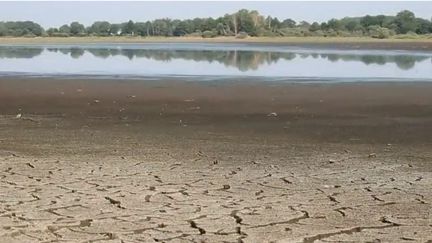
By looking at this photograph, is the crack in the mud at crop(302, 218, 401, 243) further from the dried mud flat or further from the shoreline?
the shoreline

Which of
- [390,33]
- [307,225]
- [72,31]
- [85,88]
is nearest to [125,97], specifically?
[85,88]

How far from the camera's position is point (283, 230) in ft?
17.7

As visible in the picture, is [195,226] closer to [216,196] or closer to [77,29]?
[216,196]

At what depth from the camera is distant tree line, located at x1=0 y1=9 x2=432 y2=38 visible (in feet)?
304

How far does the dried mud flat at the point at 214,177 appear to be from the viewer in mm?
5441

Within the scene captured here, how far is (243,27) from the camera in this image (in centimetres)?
10094

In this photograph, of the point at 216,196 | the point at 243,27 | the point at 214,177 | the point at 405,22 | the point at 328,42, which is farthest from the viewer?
the point at 243,27

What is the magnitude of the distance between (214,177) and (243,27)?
94529 mm

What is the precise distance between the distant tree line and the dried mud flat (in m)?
71.0

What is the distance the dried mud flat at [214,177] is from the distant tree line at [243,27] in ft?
233

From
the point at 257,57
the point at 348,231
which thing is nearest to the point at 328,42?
the point at 257,57

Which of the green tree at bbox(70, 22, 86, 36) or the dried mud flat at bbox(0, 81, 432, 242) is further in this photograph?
the green tree at bbox(70, 22, 86, 36)

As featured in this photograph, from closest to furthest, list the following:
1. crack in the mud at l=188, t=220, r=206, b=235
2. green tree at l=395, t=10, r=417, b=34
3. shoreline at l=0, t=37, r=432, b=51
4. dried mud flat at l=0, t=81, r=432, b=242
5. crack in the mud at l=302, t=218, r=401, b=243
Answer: crack in the mud at l=302, t=218, r=401, b=243, crack in the mud at l=188, t=220, r=206, b=235, dried mud flat at l=0, t=81, r=432, b=242, shoreline at l=0, t=37, r=432, b=51, green tree at l=395, t=10, r=417, b=34

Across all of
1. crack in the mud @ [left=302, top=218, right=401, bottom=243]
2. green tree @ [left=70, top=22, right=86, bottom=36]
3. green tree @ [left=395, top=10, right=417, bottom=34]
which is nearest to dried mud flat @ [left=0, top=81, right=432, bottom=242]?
crack in the mud @ [left=302, top=218, right=401, bottom=243]
